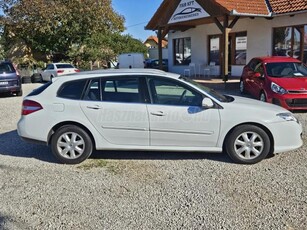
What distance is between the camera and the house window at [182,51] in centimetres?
2114

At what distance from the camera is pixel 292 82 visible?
862cm

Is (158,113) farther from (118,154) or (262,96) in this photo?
(262,96)

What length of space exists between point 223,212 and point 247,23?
48.8 feet

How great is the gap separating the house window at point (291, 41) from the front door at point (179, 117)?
11126 mm

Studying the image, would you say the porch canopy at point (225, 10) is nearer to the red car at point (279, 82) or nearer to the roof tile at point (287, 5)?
the roof tile at point (287, 5)

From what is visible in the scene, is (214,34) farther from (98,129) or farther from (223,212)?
(223,212)

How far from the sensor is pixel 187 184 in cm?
424

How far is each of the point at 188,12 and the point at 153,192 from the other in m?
13.7

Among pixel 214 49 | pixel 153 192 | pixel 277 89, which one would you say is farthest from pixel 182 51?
pixel 153 192

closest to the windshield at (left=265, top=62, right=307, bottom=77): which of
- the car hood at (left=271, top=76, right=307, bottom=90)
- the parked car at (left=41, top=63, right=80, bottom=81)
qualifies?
the car hood at (left=271, top=76, right=307, bottom=90)

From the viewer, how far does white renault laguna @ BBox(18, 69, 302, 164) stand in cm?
486

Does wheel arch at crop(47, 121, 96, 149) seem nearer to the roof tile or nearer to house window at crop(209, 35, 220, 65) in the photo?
the roof tile

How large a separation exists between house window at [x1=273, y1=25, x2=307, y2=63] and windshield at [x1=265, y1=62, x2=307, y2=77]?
472cm

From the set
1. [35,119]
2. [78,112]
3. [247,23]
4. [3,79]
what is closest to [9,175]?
[35,119]
